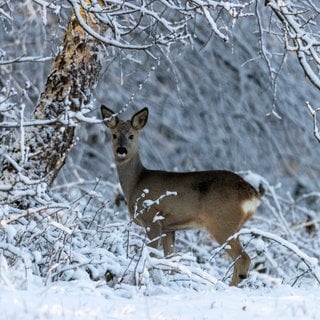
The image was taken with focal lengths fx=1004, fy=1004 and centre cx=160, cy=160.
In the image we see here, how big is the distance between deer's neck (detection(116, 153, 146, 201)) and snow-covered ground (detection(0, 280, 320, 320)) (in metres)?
3.76

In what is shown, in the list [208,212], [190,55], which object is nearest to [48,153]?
[208,212]

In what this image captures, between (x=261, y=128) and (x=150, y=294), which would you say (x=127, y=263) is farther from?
(x=261, y=128)

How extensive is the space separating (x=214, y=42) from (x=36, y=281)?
7.37 metres

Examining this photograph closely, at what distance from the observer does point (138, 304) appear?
4949mm

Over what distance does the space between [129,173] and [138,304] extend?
444cm

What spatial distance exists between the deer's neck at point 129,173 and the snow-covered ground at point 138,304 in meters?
3.76

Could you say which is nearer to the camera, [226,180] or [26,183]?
[26,183]

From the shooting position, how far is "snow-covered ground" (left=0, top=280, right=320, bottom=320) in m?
4.49

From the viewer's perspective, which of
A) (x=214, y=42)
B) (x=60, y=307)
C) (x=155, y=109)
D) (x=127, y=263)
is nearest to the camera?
(x=60, y=307)

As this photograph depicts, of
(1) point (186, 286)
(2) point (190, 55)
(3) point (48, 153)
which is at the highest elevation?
(2) point (190, 55)

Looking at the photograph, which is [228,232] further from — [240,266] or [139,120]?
[139,120]

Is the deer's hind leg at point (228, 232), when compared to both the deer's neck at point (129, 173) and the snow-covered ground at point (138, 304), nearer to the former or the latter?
the deer's neck at point (129, 173)

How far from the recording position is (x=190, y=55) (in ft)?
40.7

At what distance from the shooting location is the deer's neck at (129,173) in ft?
30.5
